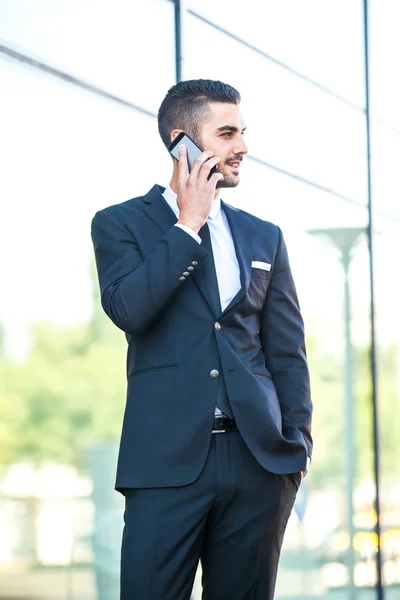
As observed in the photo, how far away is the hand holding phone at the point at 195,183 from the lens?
2.70 metres

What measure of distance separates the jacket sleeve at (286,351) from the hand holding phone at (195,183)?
396 millimetres

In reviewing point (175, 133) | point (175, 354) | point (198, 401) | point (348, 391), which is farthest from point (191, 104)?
point (348, 391)

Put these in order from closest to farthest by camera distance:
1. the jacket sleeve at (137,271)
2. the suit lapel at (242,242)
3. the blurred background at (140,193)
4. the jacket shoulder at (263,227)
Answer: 1. the jacket sleeve at (137,271)
2. the suit lapel at (242,242)
3. the jacket shoulder at (263,227)
4. the blurred background at (140,193)

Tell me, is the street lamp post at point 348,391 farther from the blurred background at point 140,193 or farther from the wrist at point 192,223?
the wrist at point 192,223

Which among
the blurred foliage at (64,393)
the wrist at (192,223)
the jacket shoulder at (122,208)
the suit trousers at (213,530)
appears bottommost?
the suit trousers at (213,530)

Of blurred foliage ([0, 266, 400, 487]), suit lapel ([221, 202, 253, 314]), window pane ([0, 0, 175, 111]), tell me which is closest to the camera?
suit lapel ([221, 202, 253, 314])

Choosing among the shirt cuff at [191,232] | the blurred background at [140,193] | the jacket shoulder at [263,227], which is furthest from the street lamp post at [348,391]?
the shirt cuff at [191,232]

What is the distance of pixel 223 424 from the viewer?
2.70 m

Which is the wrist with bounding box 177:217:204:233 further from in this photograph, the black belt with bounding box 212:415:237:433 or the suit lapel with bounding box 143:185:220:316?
the black belt with bounding box 212:415:237:433

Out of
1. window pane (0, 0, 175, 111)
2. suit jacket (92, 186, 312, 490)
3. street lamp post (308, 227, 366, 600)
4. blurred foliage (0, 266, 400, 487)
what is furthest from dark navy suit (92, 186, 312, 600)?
street lamp post (308, 227, 366, 600)

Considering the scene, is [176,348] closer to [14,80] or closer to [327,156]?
[14,80]

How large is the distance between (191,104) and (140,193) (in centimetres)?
141

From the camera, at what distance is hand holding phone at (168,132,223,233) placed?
2.70 m

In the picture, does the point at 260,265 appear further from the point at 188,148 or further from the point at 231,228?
the point at 188,148
